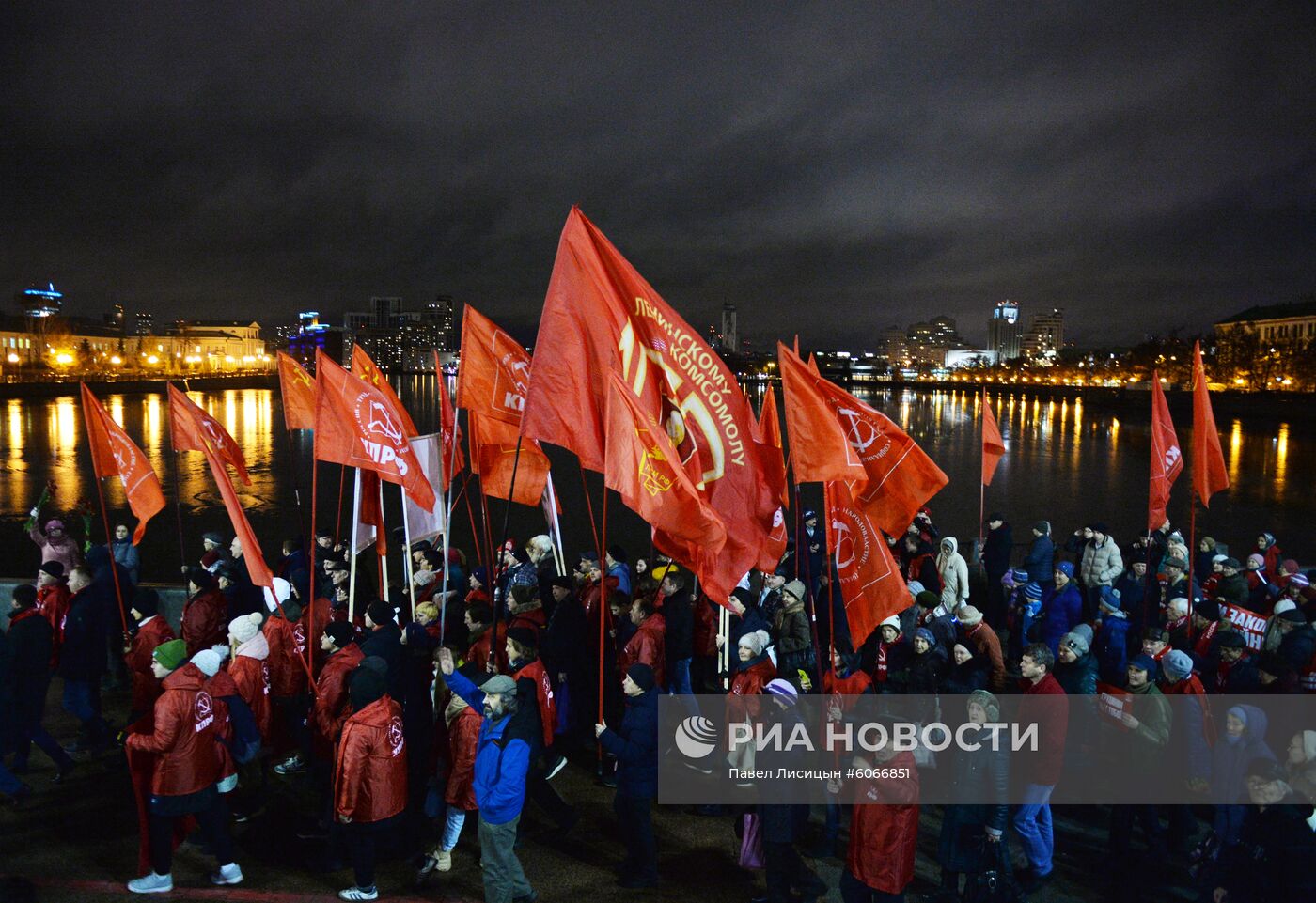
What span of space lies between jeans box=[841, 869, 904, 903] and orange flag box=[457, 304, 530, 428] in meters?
5.33

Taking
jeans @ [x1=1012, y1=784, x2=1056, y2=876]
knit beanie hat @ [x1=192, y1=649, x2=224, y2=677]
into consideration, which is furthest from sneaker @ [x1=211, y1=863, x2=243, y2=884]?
jeans @ [x1=1012, y1=784, x2=1056, y2=876]

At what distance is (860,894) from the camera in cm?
443

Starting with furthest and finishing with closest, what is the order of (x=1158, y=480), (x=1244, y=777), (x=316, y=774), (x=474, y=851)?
(x=1158, y=480)
(x=316, y=774)
(x=474, y=851)
(x=1244, y=777)

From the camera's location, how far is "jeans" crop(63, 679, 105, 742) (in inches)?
264

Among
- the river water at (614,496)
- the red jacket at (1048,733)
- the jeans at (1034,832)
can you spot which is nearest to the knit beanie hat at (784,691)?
the red jacket at (1048,733)

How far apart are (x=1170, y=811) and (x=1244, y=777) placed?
117 cm

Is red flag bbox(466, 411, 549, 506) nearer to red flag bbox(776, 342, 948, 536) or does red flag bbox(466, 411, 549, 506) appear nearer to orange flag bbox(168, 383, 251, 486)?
orange flag bbox(168, 383, 251, 486)

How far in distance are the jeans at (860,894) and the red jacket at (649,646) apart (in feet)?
7.77

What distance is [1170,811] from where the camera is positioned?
548cm

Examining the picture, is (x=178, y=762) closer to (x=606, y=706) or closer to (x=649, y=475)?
(x=649, y=475)

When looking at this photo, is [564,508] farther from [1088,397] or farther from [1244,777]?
[1088,397]

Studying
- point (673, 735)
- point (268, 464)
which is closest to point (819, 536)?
point (673, 735)

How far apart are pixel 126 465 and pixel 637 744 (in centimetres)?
700

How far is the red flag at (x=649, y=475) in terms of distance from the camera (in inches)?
188
